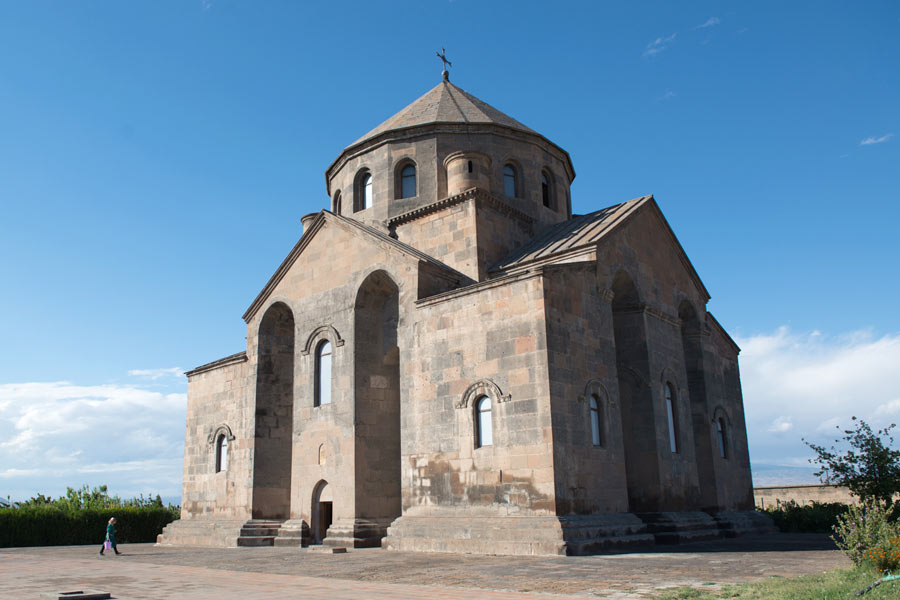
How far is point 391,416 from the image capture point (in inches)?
717

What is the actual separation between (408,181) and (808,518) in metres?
15.6

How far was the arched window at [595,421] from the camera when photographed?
15.0 m

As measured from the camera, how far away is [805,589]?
7434 mm

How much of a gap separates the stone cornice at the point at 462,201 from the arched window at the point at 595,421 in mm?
6878

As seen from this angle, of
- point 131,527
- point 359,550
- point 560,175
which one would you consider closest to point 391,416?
point 359,550

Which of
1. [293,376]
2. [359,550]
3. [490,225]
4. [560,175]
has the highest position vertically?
[560,175]

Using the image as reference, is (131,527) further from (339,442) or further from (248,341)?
(339,442)

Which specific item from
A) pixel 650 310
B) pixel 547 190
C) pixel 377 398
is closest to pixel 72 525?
pixel 377 398

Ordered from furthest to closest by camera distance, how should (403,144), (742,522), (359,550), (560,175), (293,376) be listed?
(560,175) → (403,144) → (293,376) → (742,522) → (359,550)

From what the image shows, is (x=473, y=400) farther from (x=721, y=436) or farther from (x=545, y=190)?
(x=545, y=190)

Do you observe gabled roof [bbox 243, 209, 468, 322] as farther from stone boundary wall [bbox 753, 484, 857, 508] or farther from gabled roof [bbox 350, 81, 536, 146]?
stone boundary wall [bbox 753, 484, 857, 508]

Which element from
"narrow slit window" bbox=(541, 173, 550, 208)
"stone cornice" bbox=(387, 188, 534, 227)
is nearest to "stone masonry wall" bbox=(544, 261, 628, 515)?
"stone cornice" bbox=(387, 188, 534, 227)

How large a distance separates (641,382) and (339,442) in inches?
303

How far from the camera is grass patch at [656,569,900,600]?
6.81 meters
